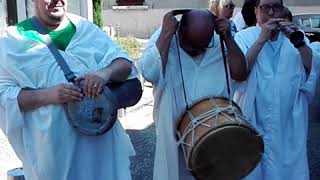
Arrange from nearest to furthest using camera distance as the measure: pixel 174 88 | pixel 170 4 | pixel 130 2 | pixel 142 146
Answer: pixel 174 88 < pixel 142 146 < pixel 170 4 < pixel 130 2

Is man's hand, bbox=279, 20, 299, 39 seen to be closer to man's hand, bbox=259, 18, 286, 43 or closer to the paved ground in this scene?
man's hand, bbox=259, 18, 286, 43

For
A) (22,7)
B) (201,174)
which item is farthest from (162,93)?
(22,7)

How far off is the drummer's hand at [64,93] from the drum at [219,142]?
0.66 m

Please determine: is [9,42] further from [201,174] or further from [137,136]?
[137,136]

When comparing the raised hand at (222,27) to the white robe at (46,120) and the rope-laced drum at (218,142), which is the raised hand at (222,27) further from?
the white robe at (46,120)

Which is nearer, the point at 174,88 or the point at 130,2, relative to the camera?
the point at 174,88

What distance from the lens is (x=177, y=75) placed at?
3.38m

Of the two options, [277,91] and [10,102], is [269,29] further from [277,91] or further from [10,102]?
[10,102]

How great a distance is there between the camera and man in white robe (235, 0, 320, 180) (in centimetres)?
372

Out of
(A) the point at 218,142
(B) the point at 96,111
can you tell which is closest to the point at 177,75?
(A) the point at 218,142

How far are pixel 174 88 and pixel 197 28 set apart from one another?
385 mm

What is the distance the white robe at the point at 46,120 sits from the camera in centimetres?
293

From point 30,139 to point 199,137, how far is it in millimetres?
855

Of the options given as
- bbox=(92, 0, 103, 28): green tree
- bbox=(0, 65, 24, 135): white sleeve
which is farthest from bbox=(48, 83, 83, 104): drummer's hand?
bbox=(92, 0, 103, 28): green tree
